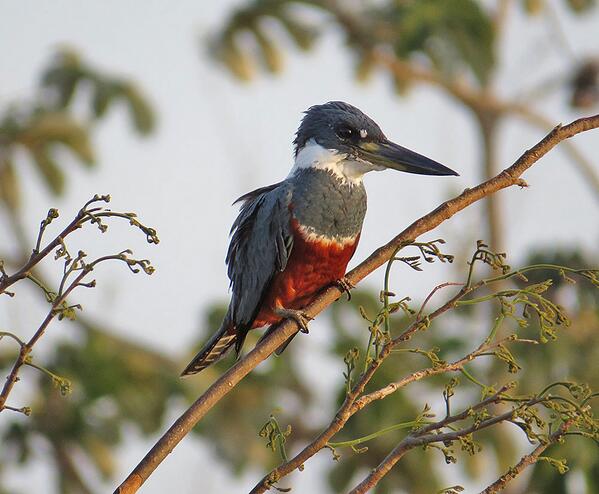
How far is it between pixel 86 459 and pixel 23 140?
88.1 inches

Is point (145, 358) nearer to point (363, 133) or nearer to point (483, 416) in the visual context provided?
point (363, 133)

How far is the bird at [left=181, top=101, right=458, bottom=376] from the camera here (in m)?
4.34

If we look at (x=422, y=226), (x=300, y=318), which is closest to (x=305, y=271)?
(x=300, y=318)

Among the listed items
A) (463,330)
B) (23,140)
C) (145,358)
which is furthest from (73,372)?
(463,330)

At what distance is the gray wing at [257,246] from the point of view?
14.4 feet

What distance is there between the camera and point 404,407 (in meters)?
6.60

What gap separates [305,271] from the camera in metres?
4.34

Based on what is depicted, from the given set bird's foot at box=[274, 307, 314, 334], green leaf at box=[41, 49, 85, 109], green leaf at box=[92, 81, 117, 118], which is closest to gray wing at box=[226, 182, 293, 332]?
bird's foot at box=[274, 307, 314, 334]

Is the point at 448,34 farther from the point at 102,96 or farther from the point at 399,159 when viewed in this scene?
the point at 399,159

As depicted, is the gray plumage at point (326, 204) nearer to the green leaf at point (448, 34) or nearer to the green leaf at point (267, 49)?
the green leaf at point (448, 34)

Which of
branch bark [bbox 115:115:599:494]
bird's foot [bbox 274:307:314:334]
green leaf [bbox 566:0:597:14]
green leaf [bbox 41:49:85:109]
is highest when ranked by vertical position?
green leaf [bbox 566:0:597:14]

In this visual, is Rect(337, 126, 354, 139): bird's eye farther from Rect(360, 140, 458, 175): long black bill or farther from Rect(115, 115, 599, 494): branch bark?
Rect(115, 115, 599, 494): branch bark

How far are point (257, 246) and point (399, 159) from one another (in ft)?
2.44

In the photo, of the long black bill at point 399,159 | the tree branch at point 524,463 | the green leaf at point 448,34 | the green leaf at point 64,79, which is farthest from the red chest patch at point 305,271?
the green leaf at point 64,79
